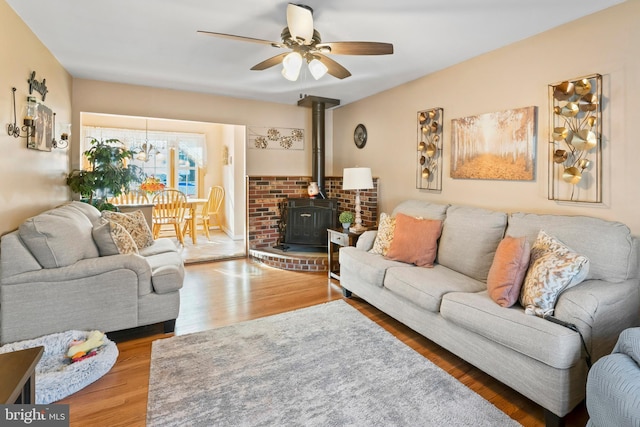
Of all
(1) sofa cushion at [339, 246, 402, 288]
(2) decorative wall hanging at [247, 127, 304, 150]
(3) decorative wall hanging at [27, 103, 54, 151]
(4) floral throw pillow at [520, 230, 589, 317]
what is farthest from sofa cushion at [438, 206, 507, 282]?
(3) decorative wall hanging at [27, 103, 54, 151]

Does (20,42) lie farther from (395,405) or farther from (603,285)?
(603,285)

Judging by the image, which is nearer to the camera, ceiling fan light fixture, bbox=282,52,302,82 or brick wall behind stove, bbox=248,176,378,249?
ceiling fan light fixture, bbox=282,52,302,82

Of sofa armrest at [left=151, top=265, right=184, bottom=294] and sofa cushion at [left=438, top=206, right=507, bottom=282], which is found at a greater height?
sofa cushion at [left=438, top=206, right=507, bottom=282]

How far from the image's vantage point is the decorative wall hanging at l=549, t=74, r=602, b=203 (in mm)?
2307

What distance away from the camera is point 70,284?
7.66ft

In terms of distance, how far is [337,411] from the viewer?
1796 mm

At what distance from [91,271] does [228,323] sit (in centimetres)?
111

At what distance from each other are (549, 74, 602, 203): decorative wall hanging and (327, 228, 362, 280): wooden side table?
1.96 meters

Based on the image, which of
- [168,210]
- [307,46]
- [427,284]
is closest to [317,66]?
[307,46]

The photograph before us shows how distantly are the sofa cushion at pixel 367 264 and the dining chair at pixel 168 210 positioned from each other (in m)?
3.46

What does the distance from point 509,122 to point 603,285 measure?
152 centimetres

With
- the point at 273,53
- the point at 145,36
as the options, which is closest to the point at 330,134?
the point at 273,53

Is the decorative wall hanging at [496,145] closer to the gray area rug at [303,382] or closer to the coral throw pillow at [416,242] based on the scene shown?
the coral throw pillow at [416,242]

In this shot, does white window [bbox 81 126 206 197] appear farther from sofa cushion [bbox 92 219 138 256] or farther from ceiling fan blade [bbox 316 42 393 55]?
ceiling fan blade [bbox 316 42 393 55]
